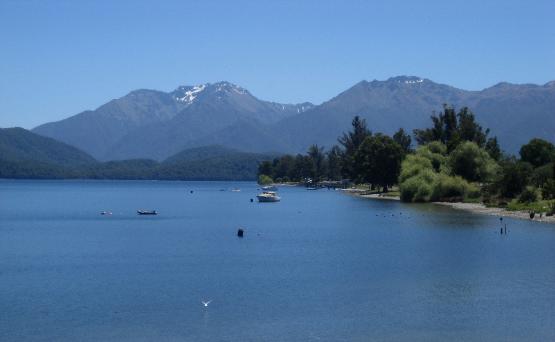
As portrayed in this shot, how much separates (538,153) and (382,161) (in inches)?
1470

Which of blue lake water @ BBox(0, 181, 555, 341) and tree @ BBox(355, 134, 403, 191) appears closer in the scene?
blue lake water @ BBox(0, 181, 555, 341)

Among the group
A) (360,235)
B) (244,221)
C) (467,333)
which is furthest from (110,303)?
(244,221)

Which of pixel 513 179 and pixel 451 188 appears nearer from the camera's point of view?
pixel 513 179

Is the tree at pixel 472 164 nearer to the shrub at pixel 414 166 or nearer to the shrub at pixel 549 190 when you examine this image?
the shrub at pixel 414 166

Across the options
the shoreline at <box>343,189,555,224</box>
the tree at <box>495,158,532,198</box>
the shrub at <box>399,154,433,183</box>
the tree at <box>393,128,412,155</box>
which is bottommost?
the shoreline at <box>343,189,555,224</box>

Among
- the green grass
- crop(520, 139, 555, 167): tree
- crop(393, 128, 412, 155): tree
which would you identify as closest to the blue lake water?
the green grass

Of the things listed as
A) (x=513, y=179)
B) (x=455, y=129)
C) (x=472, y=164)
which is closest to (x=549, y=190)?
(x=513, y=179)

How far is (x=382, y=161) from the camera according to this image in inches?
6147

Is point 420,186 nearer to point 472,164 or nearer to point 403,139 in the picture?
point 472,164

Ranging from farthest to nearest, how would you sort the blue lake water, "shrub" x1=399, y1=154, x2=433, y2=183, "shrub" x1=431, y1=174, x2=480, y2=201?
"shrub" x1=399, y1=154, x2=433, y2=183, "shrub" x1=431, y1=174, x2=480, y2=201, the blue lake water

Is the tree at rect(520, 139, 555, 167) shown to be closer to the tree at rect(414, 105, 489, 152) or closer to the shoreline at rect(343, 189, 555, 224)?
the tree at rect(414, 105, 489, 152)

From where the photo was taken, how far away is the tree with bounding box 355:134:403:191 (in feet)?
510

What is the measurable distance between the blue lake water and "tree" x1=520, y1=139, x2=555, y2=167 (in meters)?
47.4

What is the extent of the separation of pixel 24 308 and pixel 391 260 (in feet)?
86.3
